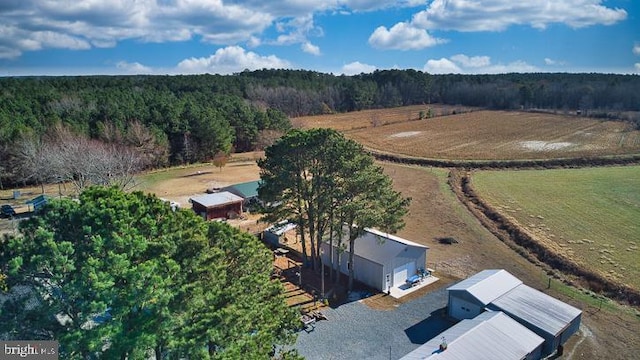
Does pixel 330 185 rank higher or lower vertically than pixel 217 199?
higher

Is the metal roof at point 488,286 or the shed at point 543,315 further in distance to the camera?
the metal roof at point 488,286

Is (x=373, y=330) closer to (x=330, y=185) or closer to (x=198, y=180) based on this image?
(x=330, y=185)

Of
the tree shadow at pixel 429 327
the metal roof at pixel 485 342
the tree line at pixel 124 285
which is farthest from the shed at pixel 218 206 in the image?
the tree line at pixel 124 285

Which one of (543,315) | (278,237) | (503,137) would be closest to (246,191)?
(278,237)

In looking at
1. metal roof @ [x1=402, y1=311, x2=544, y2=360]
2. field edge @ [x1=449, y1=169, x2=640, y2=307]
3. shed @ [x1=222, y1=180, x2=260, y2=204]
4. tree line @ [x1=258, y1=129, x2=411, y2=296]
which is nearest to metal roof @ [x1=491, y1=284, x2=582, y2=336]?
metal roof @ [x1=402, y1=311, x2=544, y2=360]

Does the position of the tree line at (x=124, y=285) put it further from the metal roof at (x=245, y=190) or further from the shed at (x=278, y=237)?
the metal roof at (x=245, y=190)

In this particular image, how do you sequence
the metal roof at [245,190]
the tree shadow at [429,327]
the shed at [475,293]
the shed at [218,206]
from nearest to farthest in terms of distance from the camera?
the tree shadow at [429,327] < the shed at [475,293] < the shed at [218,206] < the metal roof at [245,190]

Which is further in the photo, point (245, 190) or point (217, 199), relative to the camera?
point (245, 190)
